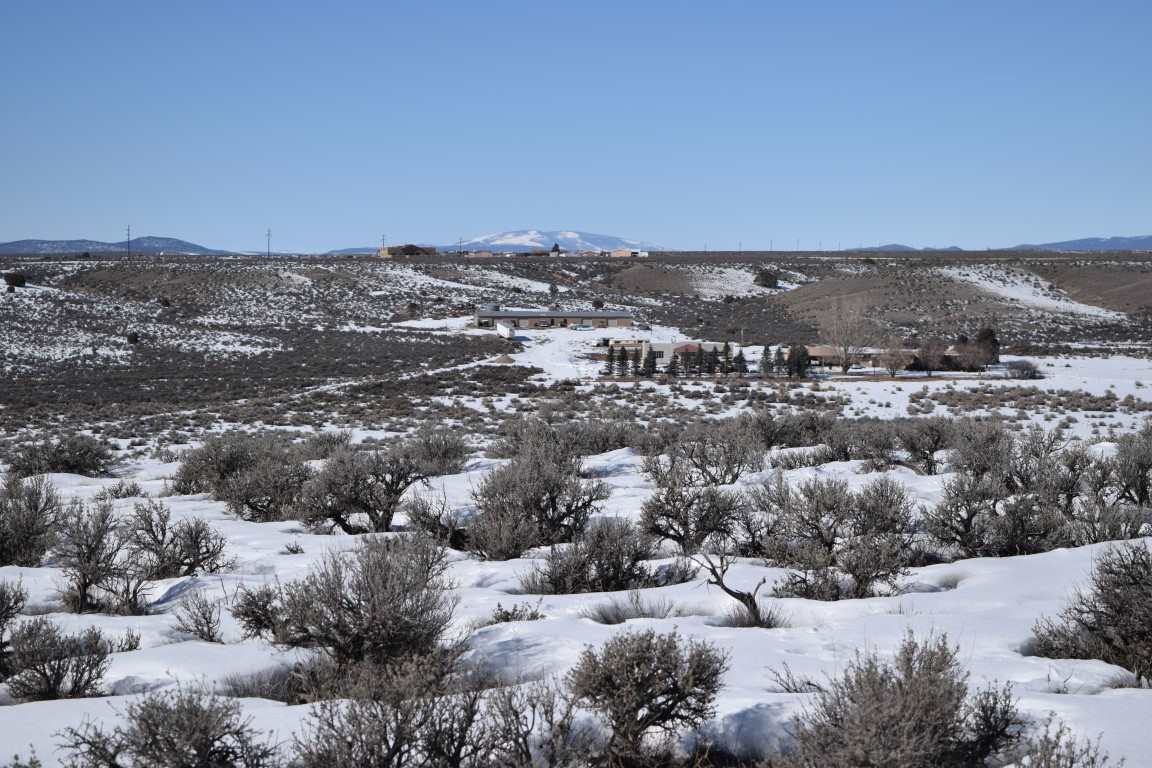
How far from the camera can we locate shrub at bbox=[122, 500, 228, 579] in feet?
27.1

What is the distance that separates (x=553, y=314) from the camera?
78.3 metres

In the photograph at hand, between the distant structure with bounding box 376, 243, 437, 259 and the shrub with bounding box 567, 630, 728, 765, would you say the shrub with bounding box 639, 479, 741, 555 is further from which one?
the distant structure with bounding box 376, 243, 437, 259

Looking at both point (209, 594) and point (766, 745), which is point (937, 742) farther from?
point (209, 594)

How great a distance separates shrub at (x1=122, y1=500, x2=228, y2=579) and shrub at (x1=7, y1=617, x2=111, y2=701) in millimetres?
2557

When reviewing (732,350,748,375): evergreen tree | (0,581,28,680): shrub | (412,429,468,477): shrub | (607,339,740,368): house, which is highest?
(0,581,28,680): shrub

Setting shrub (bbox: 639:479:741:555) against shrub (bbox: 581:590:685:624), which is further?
shrub (bbox: 639:479:741:555)

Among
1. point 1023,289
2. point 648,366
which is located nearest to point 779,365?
point 648,366

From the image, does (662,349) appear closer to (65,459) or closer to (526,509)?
(65,459)

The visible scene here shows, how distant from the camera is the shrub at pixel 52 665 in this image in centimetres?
502

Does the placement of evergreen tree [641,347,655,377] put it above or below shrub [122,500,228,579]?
below

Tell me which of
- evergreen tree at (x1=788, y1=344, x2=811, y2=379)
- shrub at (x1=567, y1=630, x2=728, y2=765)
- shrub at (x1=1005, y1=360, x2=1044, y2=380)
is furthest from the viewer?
evergreen tree at (x1=788, y1=344, x2=811, y2=379)

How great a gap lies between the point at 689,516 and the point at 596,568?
2.09 m

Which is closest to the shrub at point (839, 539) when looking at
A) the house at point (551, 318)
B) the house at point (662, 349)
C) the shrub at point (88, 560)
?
the shrub at point (88, 560)

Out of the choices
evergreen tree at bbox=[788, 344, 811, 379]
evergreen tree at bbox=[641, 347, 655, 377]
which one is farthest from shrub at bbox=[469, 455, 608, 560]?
evergreen tree at bbox=[788, 344, 811, 379]
